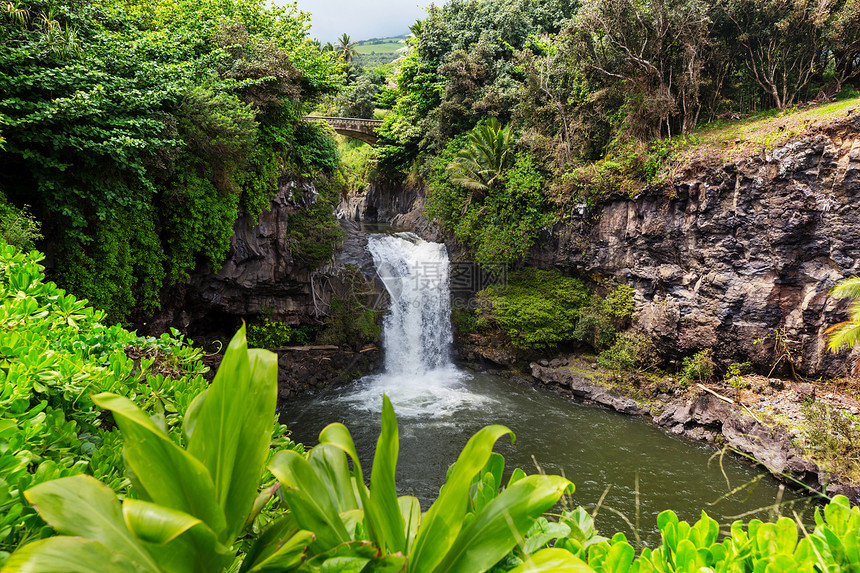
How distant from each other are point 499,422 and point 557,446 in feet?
3.80

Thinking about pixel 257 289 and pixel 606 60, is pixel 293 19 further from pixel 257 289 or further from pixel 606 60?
pixel 606 60

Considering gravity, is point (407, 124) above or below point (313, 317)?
above

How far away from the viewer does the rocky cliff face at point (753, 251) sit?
733 cm

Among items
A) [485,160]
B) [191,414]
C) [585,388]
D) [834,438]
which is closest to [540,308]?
[585,388]

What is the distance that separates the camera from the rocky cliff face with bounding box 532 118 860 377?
7332 millimetres

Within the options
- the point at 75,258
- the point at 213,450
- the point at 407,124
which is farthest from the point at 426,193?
the point at 213,450

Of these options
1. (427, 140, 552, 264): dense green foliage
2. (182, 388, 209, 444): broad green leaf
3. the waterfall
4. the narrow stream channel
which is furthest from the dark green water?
(182, 388, 209, 444): broad green leaf

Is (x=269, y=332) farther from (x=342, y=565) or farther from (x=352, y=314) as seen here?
(x=342, y=565)

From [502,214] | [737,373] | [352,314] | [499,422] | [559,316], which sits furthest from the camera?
[502,214]

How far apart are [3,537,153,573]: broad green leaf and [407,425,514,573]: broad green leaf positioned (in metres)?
0.57

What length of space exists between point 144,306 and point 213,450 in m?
7.83

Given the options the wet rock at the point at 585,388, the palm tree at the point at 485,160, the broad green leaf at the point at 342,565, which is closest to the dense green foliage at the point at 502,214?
the palm tree at the point at 485,160

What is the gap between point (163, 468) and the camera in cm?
78

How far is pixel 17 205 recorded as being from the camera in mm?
5449
